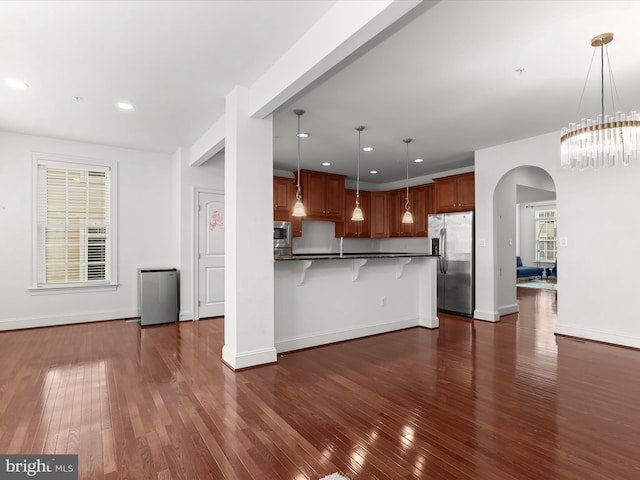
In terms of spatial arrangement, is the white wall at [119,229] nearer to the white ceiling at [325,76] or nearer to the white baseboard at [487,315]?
the white ceiling at [325,76]

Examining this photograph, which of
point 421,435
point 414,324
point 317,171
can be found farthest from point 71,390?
point 317,171

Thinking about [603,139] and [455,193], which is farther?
[455,193]

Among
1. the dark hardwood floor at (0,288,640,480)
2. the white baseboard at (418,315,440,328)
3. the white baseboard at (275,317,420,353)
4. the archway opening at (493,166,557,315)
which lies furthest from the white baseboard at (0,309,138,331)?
the archway opening at (493,166,557,315)

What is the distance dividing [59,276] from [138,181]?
72.2 inches

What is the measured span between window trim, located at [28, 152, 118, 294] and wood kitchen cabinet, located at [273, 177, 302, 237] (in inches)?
105

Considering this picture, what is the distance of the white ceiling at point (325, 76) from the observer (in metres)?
2.33

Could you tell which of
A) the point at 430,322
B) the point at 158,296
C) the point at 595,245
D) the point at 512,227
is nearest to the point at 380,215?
the point at 512,227

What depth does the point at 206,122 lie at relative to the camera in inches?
173

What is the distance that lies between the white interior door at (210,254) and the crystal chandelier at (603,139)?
15.9ft

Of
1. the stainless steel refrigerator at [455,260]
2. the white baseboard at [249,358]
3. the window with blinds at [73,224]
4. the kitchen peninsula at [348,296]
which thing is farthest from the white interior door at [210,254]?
the stainless steel refrigerator at [455,260]

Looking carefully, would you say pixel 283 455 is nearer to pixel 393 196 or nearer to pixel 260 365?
pixel 260 365

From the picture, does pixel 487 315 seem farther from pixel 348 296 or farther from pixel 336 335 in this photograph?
pixel 336 335

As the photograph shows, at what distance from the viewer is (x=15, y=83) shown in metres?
3.34

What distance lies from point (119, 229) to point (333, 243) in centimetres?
437
